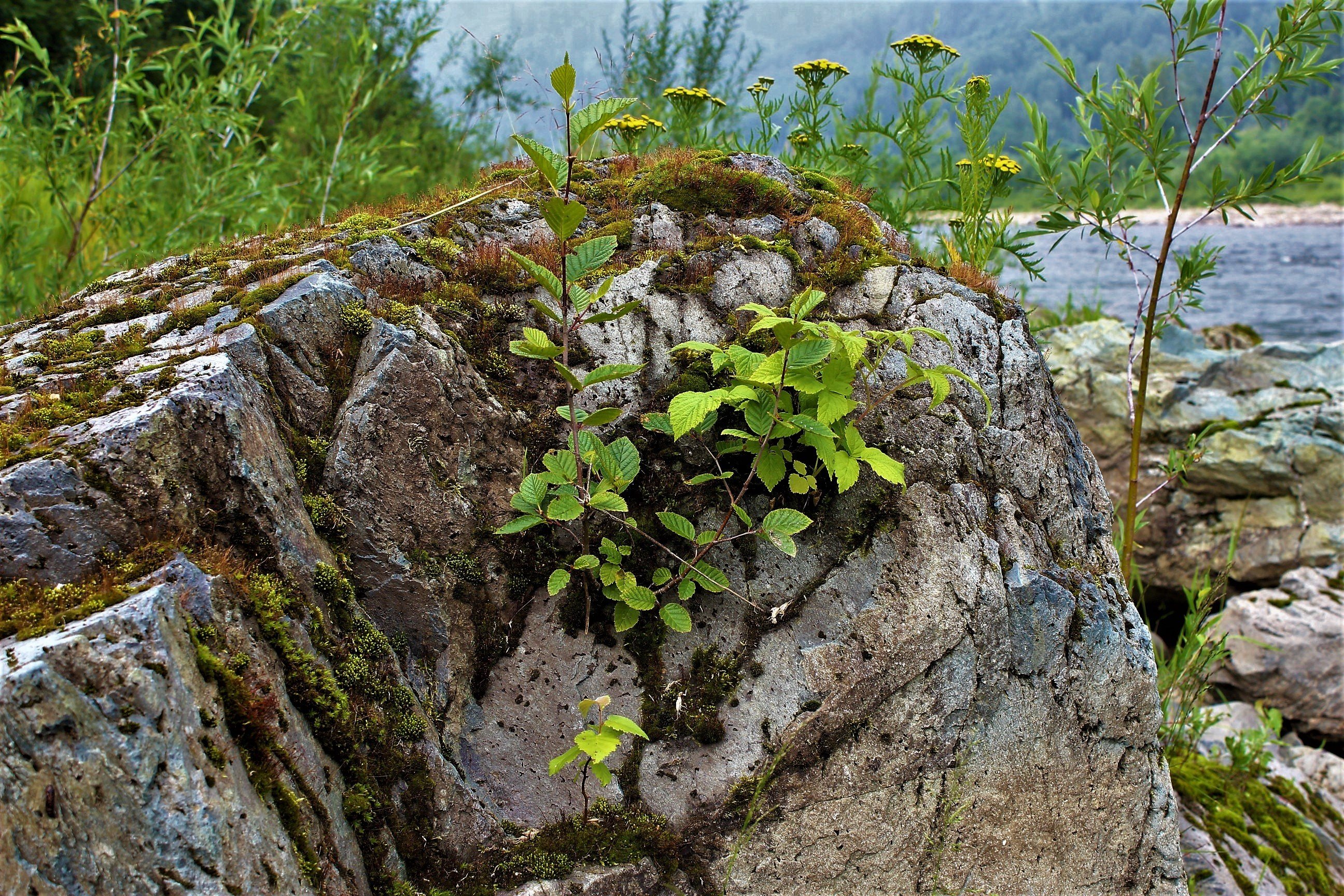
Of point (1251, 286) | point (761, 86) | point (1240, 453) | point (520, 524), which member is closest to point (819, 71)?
point (761, 86)

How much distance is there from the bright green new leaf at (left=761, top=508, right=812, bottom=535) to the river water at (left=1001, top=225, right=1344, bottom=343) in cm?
252

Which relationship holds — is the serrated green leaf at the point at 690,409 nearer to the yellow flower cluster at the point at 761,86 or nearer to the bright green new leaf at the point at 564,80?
the bright green new leaf at the point at 564,80

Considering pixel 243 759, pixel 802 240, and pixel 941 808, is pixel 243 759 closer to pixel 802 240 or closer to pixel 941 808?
pixel 941 808

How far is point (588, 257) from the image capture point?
3.24 metres

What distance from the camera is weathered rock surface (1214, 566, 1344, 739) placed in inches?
276

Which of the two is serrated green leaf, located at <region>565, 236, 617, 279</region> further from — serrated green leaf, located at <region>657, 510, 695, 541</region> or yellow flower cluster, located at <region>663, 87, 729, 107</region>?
yellow flower cluster, located at <region>663, 87, 729, 107</region>

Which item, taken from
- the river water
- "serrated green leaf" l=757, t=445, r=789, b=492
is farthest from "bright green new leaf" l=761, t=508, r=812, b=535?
the river water

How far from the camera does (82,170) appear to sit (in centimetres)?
682

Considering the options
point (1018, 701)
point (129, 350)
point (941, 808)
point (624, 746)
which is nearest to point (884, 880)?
point (941, 808)

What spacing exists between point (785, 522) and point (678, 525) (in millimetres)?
469

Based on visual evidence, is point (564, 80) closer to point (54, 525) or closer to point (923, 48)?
point (54, 525)

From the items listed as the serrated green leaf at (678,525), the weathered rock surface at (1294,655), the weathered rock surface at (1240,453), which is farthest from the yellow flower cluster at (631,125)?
the weathered rock surface at (1294,655)

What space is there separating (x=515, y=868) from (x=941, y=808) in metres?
1.93

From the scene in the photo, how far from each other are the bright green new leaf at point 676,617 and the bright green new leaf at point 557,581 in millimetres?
452
